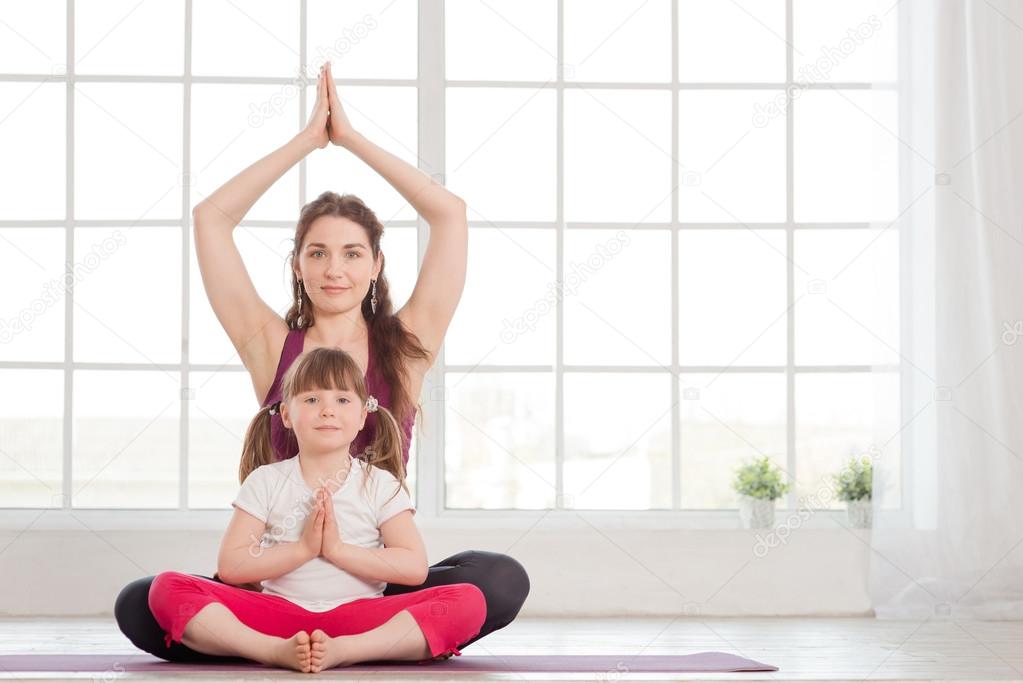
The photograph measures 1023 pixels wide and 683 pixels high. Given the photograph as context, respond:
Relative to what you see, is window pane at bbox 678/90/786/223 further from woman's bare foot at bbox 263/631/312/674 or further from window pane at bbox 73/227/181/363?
woman's bare foot at bbox 263/631/312/674

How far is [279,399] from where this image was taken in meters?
2.11

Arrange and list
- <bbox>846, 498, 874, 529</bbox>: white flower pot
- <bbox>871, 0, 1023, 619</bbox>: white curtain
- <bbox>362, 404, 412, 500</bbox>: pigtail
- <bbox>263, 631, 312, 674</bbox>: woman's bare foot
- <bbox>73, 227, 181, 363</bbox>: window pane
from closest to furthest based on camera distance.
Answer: <bbox>263, 631, 312, 674</bbox>: woman's bare foot
<bbox>362, 404, 412, 500</bbox>: pigtail
<bbox>871, 0, 1023, 619</bbox>: white curtain
<bbox>846, 498, 874, 529</bbox>: white flower pot
<bbox>73, 227, 181, 363</bbox>: window pane

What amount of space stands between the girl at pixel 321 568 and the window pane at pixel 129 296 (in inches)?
54.5

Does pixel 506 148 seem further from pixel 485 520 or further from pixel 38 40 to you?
pixel 38 40

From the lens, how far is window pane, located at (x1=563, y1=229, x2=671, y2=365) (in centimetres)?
330

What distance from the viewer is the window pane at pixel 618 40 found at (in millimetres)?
3318

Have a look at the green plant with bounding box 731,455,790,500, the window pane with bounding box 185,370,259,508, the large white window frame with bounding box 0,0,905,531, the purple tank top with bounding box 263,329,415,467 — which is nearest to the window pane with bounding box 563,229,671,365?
the large white window frame with bounding box 0,0,905,531

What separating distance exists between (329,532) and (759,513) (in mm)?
1639

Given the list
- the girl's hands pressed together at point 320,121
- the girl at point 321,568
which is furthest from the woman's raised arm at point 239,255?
the girl at point 321,568

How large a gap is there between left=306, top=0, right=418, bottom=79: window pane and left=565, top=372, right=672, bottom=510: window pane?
1.02 m

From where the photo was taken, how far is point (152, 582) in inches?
77.0

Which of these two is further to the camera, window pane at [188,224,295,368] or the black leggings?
window pane at [188,224,295,368]

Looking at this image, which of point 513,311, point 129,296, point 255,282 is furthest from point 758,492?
point 129,296

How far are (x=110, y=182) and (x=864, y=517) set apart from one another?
2.29 meters
